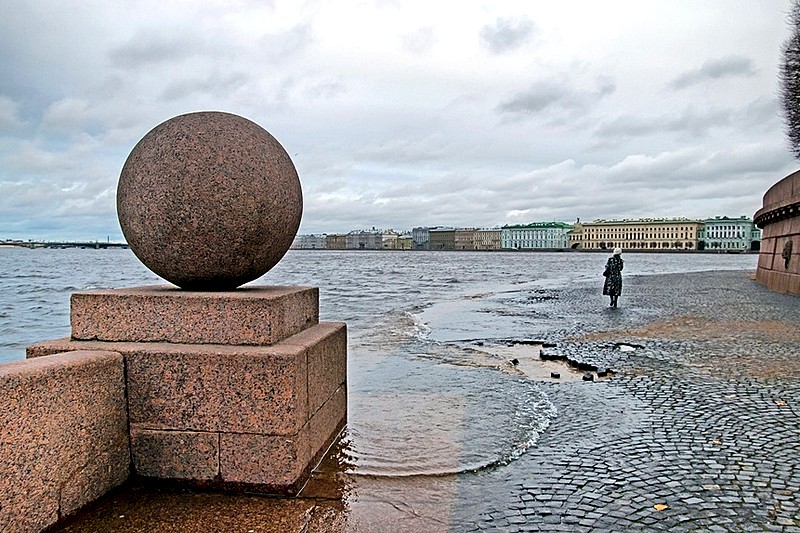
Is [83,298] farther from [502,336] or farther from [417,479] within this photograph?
[502,336]

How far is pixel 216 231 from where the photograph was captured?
4238 millimetres

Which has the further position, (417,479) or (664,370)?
(664,370)

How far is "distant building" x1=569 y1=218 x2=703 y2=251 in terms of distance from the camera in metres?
158

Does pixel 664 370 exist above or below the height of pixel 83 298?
below

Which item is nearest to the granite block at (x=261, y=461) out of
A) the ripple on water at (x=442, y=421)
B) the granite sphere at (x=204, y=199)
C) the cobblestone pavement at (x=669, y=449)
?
the ripple on water at (x=442, y=421)

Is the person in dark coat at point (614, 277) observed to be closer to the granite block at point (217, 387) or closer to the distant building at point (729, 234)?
the granite block at point (217, 387)

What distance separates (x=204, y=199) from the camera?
417cm

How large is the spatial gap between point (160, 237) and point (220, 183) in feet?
1.78

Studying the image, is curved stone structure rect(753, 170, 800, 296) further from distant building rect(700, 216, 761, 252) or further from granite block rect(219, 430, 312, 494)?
distant building rect(700, 216, 761, 252)

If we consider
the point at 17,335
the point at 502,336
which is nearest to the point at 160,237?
the point at 502,336

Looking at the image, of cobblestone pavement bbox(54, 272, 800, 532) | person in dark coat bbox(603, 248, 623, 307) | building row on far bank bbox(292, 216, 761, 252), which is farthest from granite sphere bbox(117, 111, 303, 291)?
building row on far bank bbox(292, 216, 761, 252)

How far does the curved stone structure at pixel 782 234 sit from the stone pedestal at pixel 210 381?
19968 mm

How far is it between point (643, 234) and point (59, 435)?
17179 centimetres

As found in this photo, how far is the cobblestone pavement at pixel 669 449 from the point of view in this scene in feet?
12.0
